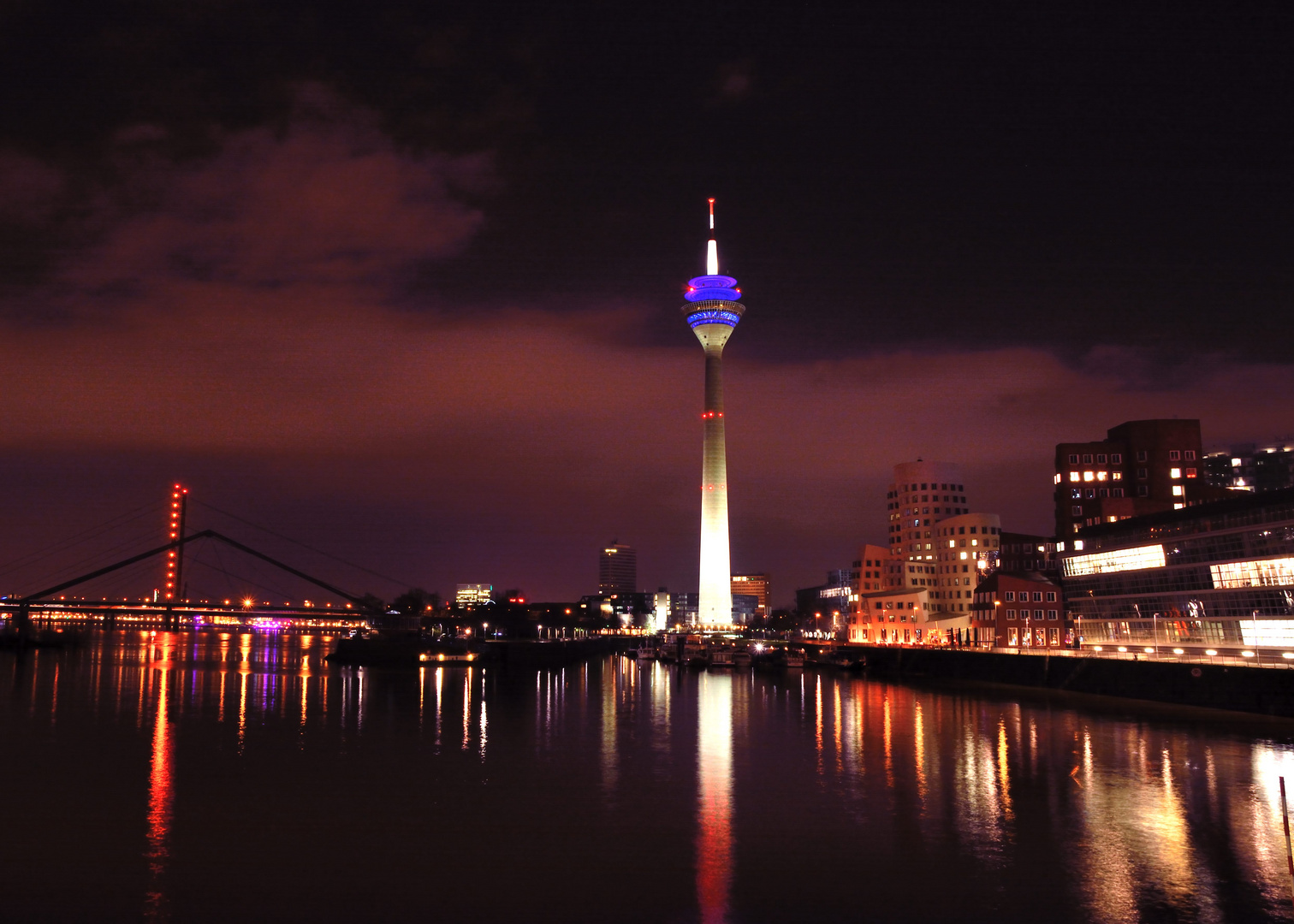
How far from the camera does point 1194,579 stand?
68812 mm

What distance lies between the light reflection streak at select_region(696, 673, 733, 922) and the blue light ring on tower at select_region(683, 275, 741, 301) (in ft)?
480

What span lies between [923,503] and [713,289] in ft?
237

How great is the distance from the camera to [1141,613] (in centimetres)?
7638

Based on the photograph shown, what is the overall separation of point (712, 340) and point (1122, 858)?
17257 centimetres

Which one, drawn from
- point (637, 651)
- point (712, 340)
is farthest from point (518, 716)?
point (712, 340)

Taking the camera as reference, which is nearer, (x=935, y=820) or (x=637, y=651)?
(x=935, y=820)

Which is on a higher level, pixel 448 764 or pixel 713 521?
pixel 713 521

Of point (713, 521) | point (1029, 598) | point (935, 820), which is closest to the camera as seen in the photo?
point (935, 820)

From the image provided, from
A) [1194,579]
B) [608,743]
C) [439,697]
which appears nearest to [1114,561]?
[1194,579]

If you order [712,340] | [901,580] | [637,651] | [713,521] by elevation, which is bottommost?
[637,651]

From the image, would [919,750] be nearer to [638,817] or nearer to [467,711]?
[638,817]

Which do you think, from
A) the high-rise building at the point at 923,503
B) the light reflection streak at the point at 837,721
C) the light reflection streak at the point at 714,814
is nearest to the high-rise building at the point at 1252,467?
the high-rise building at the point at 923,503

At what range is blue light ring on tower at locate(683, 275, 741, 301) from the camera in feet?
632

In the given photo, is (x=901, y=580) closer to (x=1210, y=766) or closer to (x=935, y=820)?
(x=1210, y=766)
